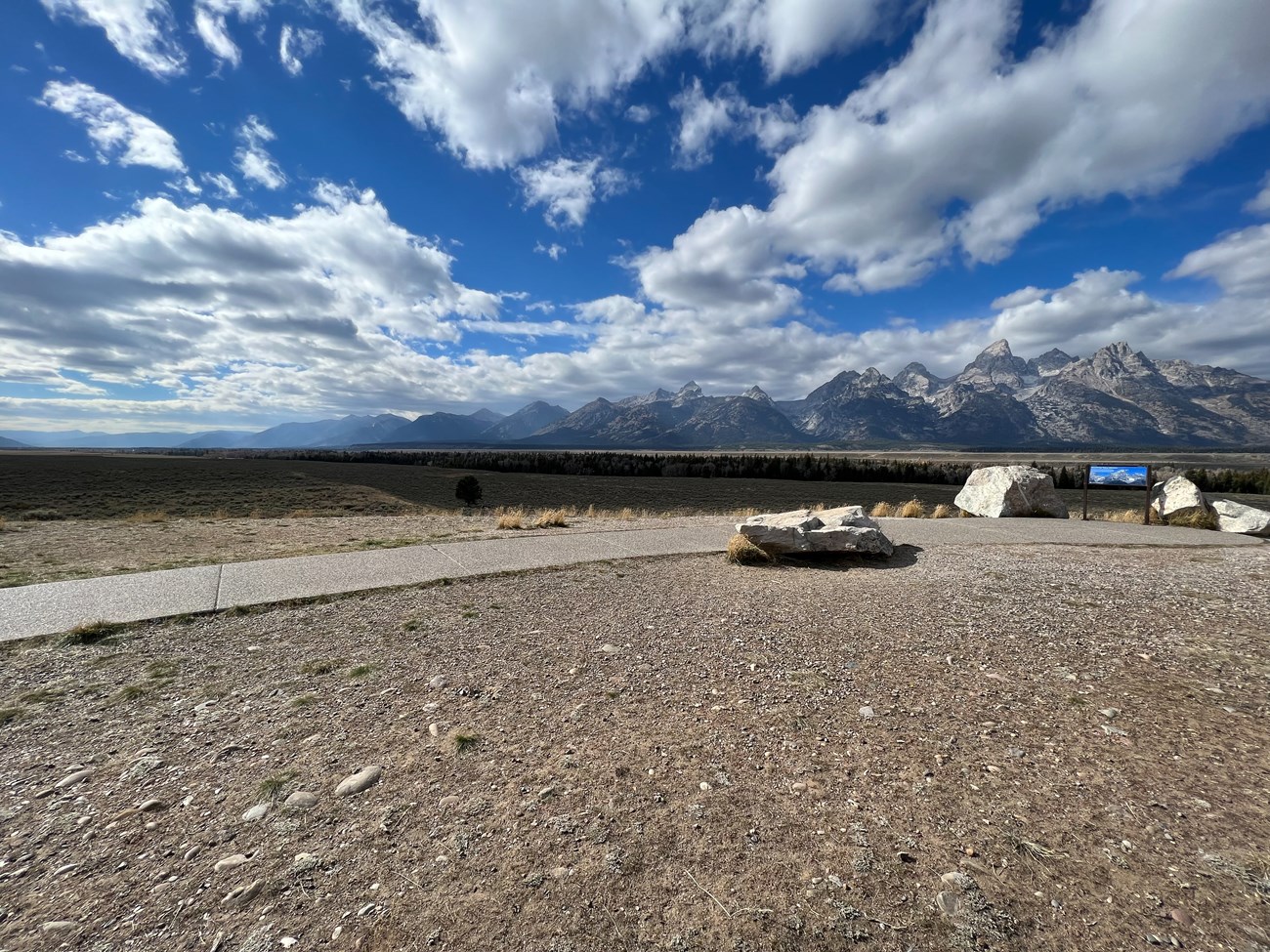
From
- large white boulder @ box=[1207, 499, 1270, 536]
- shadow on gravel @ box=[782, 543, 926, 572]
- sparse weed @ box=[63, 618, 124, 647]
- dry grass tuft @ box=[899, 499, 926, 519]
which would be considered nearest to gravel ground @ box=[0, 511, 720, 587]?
sparse weed @ box=[63, 618, 124, 647]

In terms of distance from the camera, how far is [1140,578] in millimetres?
7102

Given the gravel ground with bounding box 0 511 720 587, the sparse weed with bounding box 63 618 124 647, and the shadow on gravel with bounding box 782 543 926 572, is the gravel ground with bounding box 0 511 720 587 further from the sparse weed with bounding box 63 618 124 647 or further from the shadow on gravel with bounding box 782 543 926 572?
the shadow on gravel with bounding box 782 543 926 572

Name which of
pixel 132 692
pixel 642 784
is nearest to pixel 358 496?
pixel 132 692

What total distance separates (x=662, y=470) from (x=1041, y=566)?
59170mm

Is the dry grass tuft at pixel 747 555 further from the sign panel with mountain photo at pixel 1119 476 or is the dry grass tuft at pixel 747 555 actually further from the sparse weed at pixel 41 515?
the sparse weed at pixel 41 515

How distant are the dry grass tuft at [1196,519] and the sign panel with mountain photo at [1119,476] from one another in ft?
3.34

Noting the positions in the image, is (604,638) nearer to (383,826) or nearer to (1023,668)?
(383,826)

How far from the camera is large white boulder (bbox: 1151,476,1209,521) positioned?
12484 mm

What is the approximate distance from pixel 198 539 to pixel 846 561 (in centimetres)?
1246

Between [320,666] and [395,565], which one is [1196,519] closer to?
[395,565]

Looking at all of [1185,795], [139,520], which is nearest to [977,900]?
Answer: [1185,795]

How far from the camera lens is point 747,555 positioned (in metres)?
8.33

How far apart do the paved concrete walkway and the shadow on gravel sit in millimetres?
1297

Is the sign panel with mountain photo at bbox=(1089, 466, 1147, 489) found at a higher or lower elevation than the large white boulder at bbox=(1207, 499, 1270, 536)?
higher
